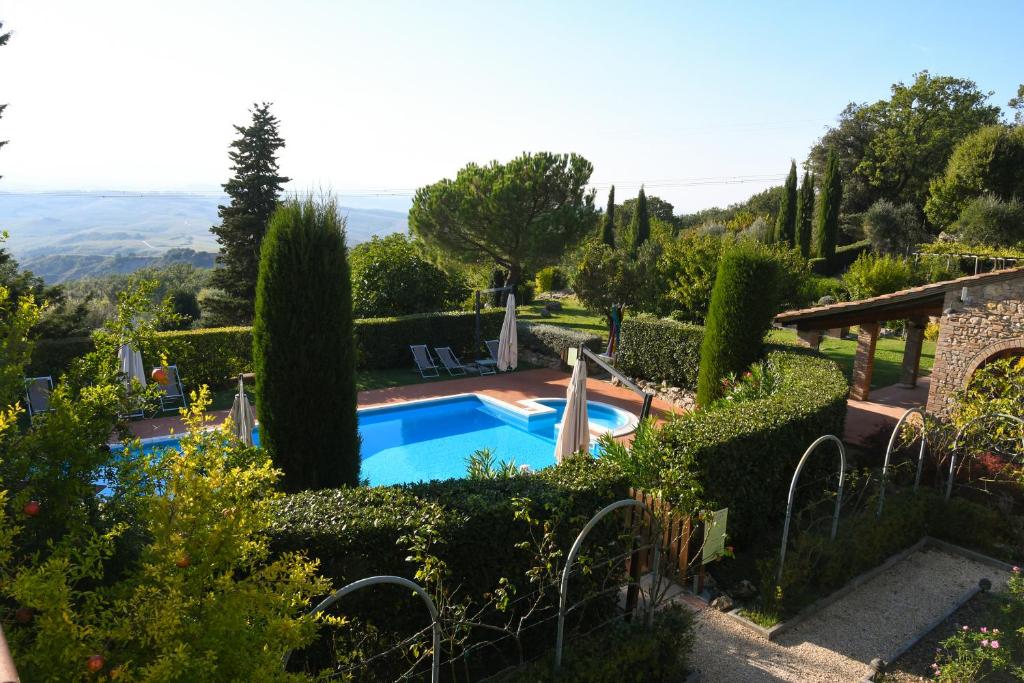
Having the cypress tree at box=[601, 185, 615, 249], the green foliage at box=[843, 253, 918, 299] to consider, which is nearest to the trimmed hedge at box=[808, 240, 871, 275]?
the cypress tree at box=[601, 185, 615, 249]

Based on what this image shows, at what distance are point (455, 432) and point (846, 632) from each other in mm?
9697

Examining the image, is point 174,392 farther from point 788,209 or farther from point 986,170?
point 986,170

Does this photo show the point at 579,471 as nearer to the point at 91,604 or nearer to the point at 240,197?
the point at 91,604

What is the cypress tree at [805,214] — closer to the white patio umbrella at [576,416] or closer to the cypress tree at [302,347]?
the white patio umbrella at [576,416]

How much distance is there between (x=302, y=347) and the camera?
7.79 m

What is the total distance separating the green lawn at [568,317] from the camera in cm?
2664

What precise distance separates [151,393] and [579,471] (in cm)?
376

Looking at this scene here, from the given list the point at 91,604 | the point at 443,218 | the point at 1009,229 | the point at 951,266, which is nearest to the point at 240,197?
the point at 443,218

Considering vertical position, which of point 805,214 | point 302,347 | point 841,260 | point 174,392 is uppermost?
point 805,214

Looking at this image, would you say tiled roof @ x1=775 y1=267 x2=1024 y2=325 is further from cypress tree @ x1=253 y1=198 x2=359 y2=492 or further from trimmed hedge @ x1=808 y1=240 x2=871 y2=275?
trimmed hedge @ x1=808 y1=240 x2=871 y2=275

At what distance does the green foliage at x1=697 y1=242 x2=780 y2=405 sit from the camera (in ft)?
43.1

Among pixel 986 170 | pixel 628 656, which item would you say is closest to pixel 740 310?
pixel 628 656

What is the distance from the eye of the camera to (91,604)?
2625 millimetres

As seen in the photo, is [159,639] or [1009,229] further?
[1009,229]
